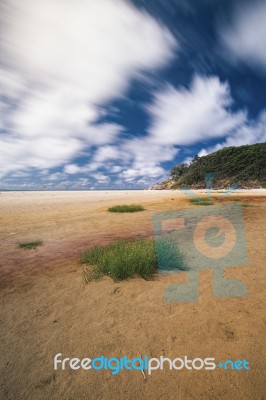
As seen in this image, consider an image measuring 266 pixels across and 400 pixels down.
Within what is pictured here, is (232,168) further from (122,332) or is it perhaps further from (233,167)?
(122,332)

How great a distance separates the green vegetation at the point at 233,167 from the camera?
205 ft

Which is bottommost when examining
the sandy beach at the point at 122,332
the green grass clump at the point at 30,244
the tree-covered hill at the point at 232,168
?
the sandy beach at the point at 122,332

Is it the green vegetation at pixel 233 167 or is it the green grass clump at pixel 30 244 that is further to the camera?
the green vegetation at pixel 233 167

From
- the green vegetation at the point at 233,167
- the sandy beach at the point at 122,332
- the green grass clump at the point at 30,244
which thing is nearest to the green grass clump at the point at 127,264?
the sandy beach at the point at 122,332

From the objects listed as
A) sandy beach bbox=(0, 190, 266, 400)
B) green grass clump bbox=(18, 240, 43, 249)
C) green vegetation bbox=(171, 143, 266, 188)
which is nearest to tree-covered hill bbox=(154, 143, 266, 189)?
green vegetation bbox=(171, 143, 266, 188)

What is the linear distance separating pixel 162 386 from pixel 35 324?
200cm

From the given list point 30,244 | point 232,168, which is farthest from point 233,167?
point 30,244

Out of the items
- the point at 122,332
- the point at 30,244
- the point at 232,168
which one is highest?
the point at 232,168

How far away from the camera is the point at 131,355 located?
2805 mm

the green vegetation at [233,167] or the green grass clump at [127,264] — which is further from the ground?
the green vegetation at [233,167]

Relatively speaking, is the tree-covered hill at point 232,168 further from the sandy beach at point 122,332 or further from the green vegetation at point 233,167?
the sandy beach at point 122,332

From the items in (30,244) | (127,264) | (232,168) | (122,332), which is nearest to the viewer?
(122,332)

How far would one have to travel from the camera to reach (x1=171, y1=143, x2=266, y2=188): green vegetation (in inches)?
2462

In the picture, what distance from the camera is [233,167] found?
7206cm
